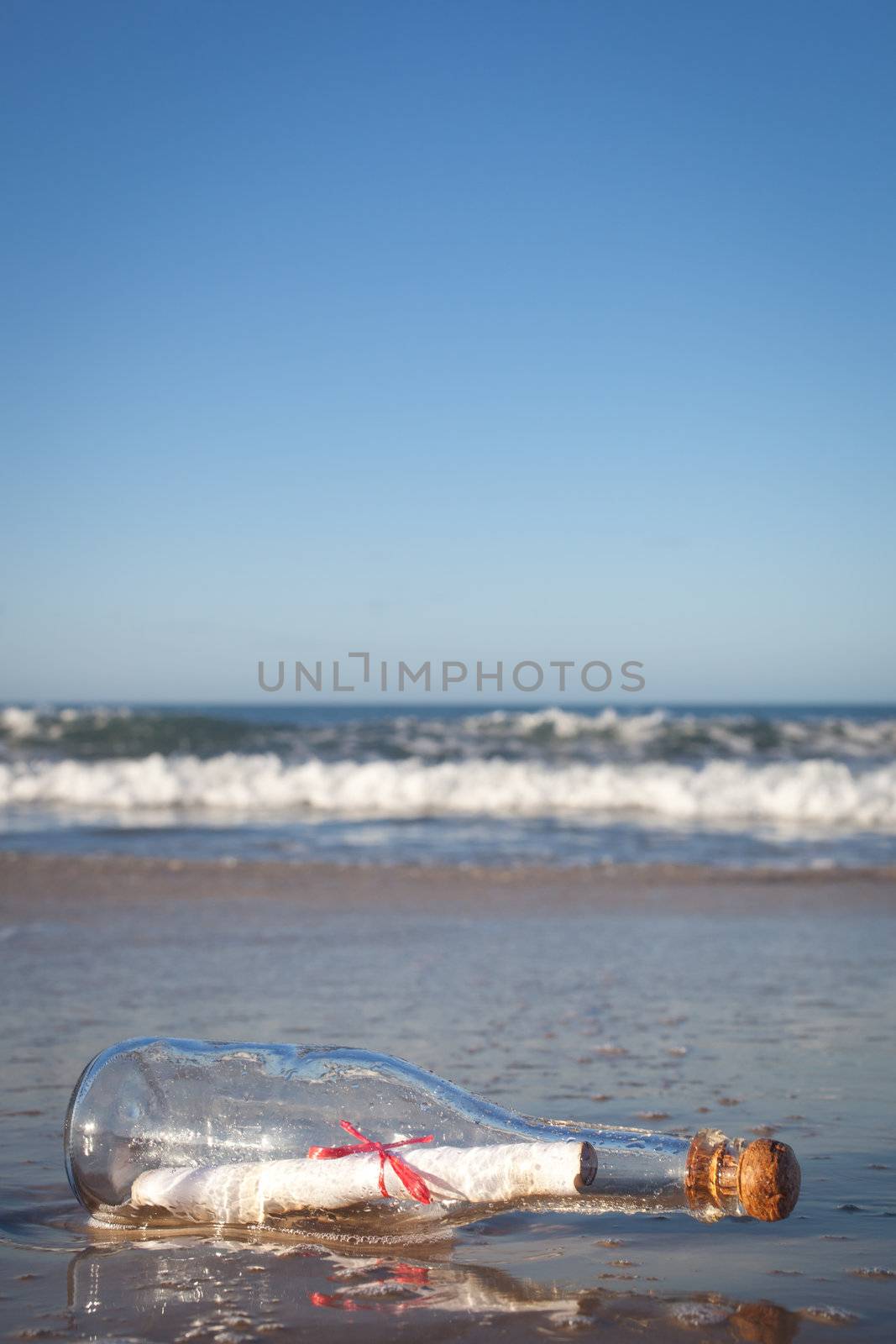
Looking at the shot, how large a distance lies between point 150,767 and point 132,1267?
1252 cm

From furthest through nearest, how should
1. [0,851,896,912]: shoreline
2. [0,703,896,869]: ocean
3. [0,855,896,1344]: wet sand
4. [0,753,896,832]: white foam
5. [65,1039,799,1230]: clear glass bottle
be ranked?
[0,753,896,832]: white foam < [0,703,896,869]: ocean < [0,851,896,912]: shoreline < [65,1039,799,1230]: clear glass bottle < [0,855,896,1344]: wet sand

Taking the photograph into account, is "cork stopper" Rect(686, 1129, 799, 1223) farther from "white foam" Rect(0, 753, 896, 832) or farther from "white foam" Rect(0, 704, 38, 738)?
"white foam" Rect(0, 704, 38, 738)

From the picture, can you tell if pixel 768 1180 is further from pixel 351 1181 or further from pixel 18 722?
pixel 18 722

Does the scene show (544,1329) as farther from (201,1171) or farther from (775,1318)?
(201,1171)

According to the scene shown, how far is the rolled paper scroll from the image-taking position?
157cm

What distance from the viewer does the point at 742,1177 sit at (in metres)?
1.46

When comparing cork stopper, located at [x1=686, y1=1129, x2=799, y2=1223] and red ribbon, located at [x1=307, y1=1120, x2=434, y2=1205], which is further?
red ribbon, located at [x1=307, y1=1120, x2=434, y2=1205]

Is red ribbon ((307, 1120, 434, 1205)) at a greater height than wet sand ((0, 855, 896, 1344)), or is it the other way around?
red ribbon ((307, 1120, 434, 1205))

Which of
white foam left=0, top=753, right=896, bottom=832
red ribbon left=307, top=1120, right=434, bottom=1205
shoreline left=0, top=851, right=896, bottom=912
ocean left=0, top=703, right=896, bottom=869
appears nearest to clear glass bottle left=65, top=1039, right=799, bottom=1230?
red ribbon left=307, top=1120, right=434, bottom=1205

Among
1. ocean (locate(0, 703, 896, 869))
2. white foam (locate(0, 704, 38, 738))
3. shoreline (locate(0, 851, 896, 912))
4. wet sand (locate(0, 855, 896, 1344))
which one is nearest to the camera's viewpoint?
wet sand (locate(0, 855, 896, 1344))

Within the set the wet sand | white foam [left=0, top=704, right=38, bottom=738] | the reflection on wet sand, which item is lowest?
the wet sand

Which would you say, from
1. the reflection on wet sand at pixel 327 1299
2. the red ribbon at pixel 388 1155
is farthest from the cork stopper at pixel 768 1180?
the red ribbon at pixel 388 1155

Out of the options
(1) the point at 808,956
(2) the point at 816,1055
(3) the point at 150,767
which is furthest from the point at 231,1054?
(3) the point at 150,767

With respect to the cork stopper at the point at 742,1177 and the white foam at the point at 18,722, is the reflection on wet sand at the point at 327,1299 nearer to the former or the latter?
the cork stopper at the point at 742,1177
